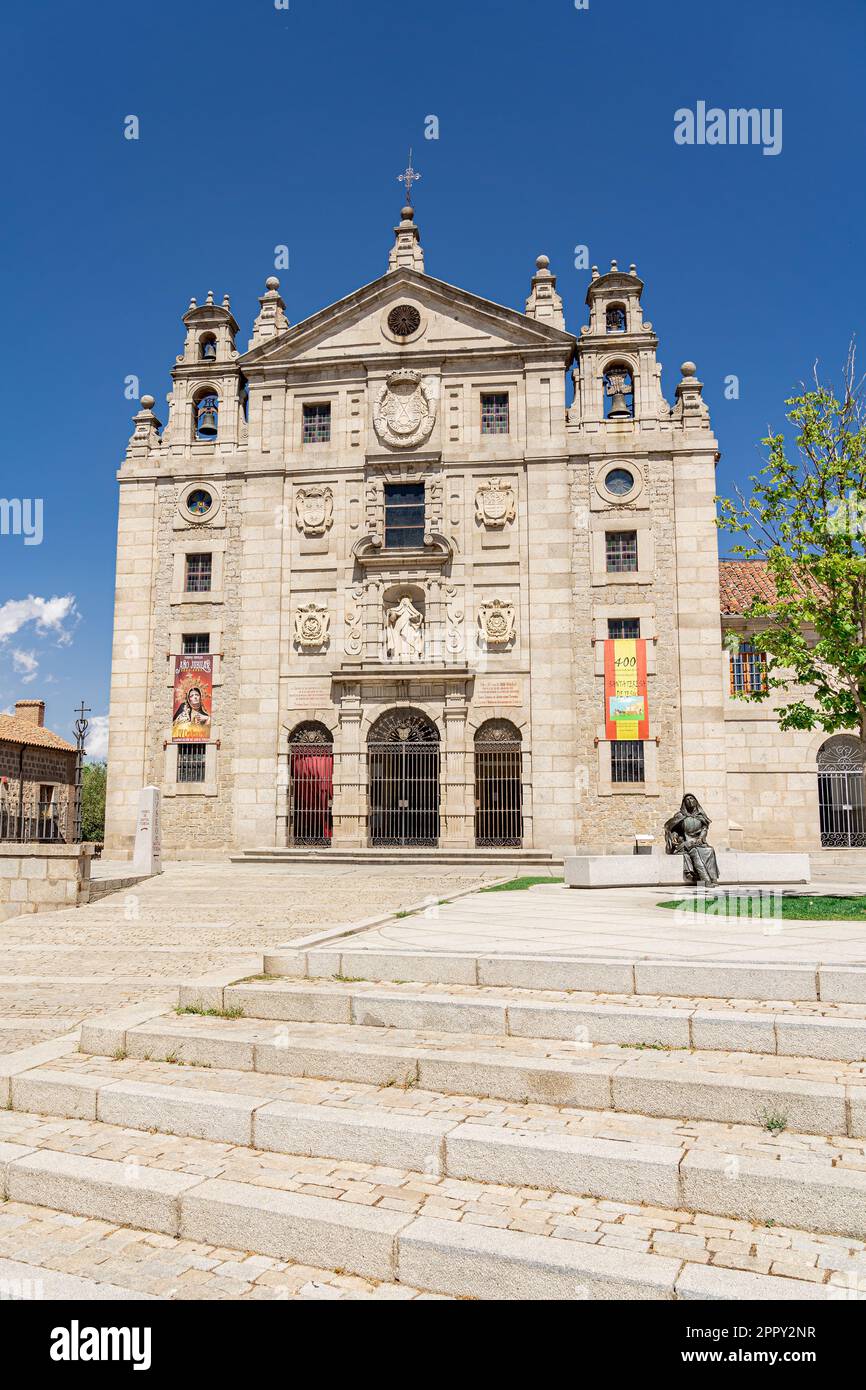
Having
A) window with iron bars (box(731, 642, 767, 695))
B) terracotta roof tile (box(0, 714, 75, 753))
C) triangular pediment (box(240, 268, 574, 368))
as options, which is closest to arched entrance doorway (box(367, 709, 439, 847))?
window with iron bars (box(731, 642, 767, 695))

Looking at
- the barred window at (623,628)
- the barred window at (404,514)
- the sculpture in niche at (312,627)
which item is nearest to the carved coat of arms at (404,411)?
the barred window at (404,514)

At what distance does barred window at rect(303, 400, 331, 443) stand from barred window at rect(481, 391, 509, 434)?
203 inches

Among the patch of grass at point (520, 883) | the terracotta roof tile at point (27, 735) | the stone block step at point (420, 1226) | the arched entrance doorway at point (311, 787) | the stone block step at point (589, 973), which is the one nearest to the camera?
the stone block step at point (420, 1226)

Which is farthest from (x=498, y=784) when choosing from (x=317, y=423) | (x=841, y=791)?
(x=317, y=423)

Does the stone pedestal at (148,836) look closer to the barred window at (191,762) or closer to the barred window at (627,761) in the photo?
the barred window at (191,762)

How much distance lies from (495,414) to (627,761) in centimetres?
1195

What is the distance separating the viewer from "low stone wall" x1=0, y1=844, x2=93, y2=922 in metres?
18.6

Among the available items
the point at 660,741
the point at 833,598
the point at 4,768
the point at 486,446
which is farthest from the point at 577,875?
the point at 4,768

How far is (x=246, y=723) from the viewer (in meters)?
29.1

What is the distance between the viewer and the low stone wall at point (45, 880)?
61.0 feet

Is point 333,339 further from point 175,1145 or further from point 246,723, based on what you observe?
point 175,1145

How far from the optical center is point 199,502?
3089 centimetres

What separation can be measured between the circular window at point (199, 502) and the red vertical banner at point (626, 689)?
13.9 m

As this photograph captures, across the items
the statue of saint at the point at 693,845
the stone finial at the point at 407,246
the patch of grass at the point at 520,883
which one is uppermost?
the stone finial at the point at 407,246
